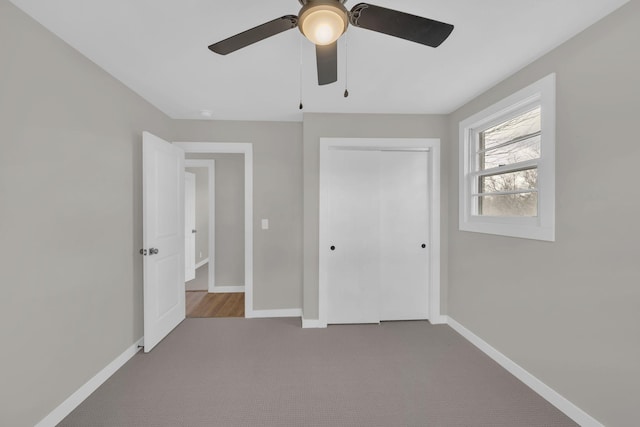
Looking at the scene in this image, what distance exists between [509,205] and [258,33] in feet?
7.68

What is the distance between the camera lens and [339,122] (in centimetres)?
304

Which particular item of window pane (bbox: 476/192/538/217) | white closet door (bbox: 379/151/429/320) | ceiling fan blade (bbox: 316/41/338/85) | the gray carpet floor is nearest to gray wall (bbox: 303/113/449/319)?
white closet door (bbox: 379/151/429/320)

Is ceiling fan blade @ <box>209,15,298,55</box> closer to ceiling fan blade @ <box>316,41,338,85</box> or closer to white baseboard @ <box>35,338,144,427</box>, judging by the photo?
ceiling fan blade @ <box>316,41,338,85</box>

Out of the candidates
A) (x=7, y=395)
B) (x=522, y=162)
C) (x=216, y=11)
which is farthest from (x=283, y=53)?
(x=7, y=395)

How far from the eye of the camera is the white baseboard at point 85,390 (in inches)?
65.1

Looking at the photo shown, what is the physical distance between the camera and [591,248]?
5.31 feet

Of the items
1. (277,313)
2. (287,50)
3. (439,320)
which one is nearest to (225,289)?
(277,313)

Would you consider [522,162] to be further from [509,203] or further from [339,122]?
[339,122]

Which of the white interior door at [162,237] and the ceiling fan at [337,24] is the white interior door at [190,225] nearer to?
the white interior door at [162,237]

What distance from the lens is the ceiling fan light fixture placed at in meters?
1.01

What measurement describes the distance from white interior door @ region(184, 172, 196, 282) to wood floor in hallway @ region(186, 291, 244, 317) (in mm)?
923

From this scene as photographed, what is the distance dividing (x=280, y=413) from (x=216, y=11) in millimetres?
2447

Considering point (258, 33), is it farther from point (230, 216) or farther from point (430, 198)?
point (230, 216)

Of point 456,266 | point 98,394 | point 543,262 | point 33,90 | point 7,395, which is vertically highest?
point 33,90
